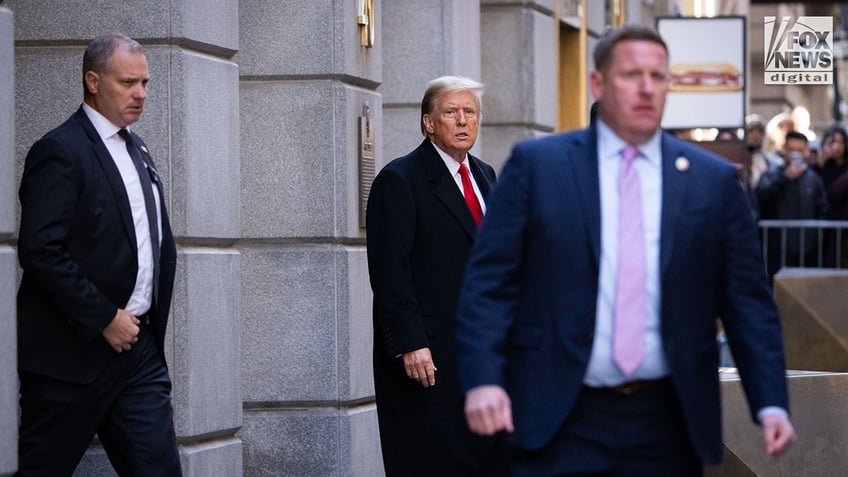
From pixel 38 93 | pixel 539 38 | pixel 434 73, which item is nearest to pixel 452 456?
pixel 38 93

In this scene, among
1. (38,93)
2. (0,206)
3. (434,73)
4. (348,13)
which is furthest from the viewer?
(434,73)

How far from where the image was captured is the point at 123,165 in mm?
6387

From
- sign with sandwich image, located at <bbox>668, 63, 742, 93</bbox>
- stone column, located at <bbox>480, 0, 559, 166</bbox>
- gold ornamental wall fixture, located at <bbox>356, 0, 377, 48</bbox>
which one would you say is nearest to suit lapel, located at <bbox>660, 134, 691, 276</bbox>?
gold ornamental wall fixture, located at <bbox>356, 0, 377, 48</bbox>

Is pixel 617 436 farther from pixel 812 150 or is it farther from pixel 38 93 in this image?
pixel 812 150

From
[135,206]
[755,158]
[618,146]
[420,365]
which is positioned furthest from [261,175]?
[755,158]

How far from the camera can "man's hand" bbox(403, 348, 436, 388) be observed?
22.9 ft

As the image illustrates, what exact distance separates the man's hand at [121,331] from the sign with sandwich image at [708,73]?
10.2m

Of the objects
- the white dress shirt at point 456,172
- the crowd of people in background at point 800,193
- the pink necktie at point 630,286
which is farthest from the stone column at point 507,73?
the pink necktie at point 630,286

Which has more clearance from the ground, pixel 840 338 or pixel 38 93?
pixel 38 93

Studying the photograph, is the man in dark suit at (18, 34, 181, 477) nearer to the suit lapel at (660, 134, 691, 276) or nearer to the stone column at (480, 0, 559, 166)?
the suit lapel at (660, 134, 691, 276)

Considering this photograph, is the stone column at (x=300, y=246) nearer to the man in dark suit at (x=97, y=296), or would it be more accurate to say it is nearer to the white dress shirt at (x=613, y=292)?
the man in dark suit at (x=97, y=296)

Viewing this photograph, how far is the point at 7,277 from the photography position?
6133 millimetres

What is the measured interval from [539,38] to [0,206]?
8532 millimetres

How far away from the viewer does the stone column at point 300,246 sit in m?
9.55
